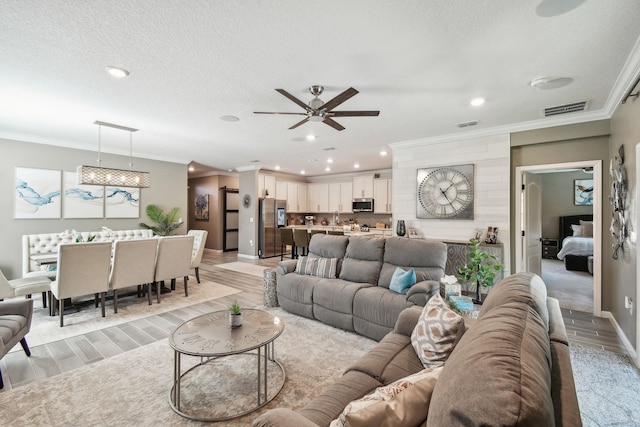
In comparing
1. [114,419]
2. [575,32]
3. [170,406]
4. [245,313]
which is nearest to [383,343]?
[245,313]

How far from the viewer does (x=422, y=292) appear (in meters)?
2.68

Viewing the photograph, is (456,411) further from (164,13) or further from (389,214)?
(389,214)

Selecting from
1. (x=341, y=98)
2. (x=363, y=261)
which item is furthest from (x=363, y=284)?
(x=341, y=98)

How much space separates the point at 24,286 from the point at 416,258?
4.90m

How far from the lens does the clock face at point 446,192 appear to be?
4.55m

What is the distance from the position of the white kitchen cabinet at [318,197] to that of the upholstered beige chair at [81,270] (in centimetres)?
645

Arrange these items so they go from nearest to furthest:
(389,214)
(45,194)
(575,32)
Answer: (575,32) < (45,194) < (389,214)

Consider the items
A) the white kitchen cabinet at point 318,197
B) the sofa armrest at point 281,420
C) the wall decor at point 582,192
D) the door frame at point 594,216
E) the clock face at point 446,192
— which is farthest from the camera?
the white kitchen cabinet at point 318,197

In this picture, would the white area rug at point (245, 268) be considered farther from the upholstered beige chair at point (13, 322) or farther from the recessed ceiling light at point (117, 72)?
the recessed ceiling light at point (117, 72)

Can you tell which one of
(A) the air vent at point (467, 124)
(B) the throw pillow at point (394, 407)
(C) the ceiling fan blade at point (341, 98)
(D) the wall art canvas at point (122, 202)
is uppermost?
(A) the air vent at point (467, 124)

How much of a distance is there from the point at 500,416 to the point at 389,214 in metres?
7.94

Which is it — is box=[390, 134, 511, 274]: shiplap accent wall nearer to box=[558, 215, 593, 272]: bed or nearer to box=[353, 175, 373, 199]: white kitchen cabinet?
box=[353, 175, 373, 199]: white kitchen cabinet

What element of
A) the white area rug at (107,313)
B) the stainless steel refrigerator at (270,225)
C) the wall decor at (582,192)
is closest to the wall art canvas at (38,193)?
the white area rug at (107,313)

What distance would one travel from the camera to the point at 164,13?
1.88 m
